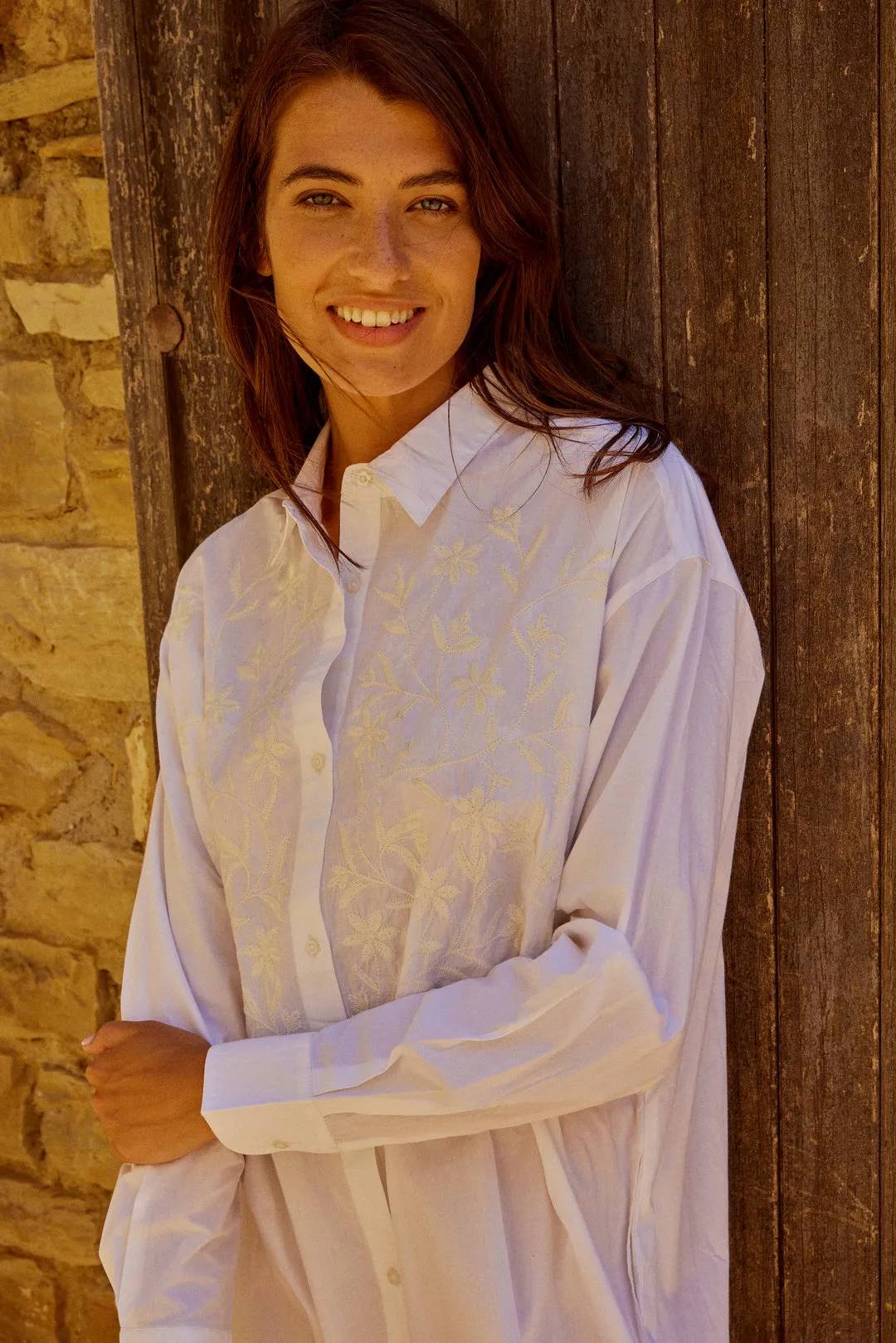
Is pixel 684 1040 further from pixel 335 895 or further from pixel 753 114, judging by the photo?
pixel 753 114

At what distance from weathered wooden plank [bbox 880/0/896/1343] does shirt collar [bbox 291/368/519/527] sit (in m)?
0.46

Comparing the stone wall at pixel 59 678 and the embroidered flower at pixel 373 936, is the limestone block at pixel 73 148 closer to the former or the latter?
the stone wall at pixel 59 678

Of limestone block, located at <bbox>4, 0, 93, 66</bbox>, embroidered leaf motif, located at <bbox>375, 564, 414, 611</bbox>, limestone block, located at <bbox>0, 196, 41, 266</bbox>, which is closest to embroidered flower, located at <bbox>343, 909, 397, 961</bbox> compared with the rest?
embroidered leaf motif, located at <bbox>375, 564, 414, 611</bbox>

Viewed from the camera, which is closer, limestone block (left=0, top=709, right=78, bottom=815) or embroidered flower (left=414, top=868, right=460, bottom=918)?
embroidered flower (left=414, top=868, right=460, bottom=918)

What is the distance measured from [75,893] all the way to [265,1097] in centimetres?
111

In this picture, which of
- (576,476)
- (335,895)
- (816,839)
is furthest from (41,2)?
(816,839)

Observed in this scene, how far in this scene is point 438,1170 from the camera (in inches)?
55.5

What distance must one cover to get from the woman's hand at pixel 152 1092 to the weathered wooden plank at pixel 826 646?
2.47 ft

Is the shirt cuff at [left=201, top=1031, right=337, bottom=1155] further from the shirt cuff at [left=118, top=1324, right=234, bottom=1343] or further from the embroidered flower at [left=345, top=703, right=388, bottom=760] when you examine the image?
the embroidered flower at [left=345, top=703, right=388, bottom=760]

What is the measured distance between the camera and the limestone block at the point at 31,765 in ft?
7.75

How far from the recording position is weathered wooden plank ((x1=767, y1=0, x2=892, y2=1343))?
151 centimetres

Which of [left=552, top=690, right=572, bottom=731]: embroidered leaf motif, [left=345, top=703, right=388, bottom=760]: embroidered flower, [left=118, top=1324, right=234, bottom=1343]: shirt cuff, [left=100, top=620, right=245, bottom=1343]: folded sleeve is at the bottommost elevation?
[left=118, top=1324, right=234, bottom=1343]: shirt cuff

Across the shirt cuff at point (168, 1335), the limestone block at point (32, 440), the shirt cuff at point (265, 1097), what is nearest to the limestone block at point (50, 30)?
the limestone block at point (32, 440)

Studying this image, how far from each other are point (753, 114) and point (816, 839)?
888 mm
